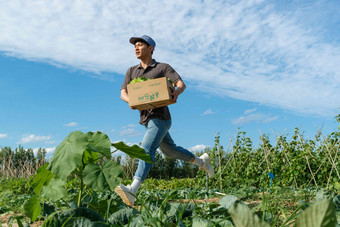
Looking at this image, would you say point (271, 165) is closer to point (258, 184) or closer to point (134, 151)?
point (258, 184)

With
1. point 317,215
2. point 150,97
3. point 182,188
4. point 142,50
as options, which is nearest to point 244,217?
point 317,215

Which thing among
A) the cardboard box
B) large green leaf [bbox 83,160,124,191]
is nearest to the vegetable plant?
large green leaf [bbox 83,160,124,191]

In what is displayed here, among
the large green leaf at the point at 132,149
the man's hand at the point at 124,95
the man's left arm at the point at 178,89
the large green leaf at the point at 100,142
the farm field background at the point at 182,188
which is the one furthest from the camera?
the man's hand at the point at 124,95

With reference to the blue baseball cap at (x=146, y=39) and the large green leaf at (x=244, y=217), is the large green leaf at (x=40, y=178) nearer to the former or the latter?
the large green leaf at (x=244, y=217)

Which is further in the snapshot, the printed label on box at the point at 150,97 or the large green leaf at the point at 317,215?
the printed label on box at the point at 150,97

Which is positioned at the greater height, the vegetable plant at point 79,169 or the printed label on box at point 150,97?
the printed label on box at point 150,97

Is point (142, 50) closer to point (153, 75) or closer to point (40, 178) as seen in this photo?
point (153, 75)

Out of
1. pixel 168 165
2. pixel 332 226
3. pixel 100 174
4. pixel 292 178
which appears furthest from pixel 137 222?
pixel 168 165

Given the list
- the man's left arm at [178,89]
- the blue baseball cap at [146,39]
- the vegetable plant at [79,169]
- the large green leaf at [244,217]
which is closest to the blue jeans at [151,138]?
the man's left arm at [178,89]

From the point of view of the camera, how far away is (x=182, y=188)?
214 inches

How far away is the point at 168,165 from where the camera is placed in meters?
11.0

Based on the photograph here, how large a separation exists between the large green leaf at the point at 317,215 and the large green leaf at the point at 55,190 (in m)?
0.95

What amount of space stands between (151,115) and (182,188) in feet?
6.42

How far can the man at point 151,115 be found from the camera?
12.7 ft
